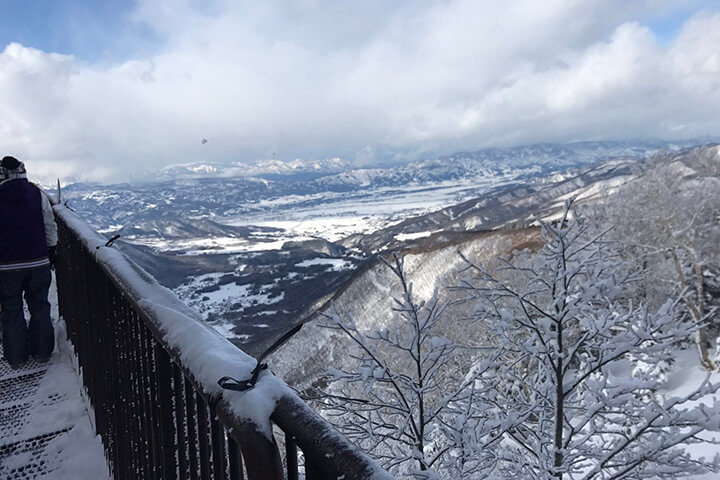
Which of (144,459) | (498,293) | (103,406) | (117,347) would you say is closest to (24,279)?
(103,406)

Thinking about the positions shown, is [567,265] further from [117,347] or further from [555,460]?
[117,347]

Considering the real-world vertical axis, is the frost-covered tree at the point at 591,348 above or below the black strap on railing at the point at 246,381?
below

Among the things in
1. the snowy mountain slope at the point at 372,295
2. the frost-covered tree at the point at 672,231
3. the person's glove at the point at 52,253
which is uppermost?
the person's glove at the point at 52,253

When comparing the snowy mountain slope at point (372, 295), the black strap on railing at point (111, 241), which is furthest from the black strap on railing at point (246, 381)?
the snowy mountain slope at point (372, 295)

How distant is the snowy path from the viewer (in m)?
3.06

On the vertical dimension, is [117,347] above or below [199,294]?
above

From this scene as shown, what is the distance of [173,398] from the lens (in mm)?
1752

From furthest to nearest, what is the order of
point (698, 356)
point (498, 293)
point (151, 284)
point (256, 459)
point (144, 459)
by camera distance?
point (698, 356) → point (498, 293) → point (144, 459) → point (151, 284) → point (256, 459)

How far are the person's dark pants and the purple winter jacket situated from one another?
119 millimetres

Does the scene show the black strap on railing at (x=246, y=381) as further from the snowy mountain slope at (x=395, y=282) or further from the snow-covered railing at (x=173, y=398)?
the snowy mountain slope at (x=395, y=282)

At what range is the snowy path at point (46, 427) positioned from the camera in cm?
306

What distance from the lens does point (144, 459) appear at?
220 centimetres

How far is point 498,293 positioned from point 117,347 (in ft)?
14.2

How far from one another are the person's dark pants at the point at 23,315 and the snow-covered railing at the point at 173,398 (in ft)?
2.95
